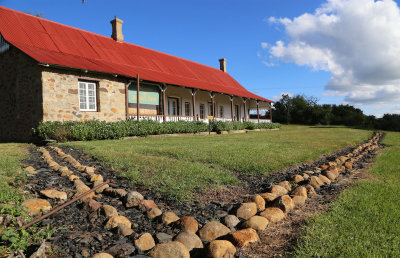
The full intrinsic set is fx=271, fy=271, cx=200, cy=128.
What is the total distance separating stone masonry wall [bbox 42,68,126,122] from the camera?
10430 mm

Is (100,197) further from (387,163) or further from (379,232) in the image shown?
(387,163)

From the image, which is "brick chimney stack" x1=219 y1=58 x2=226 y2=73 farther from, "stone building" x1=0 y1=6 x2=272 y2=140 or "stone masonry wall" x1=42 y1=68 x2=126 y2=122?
"stone masonry wall" x1=42 y1=68 x2=126 y2=122

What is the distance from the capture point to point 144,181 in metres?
3.92

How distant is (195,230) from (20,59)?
40.8 feet

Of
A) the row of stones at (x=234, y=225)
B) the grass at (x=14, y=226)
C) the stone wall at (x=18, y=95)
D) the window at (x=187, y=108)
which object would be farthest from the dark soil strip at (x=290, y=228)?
the window at (x=187, y=108)

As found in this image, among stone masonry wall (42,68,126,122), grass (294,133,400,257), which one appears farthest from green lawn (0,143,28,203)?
stone masonry wall (42,68,126,122)

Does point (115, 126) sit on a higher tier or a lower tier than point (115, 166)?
higher

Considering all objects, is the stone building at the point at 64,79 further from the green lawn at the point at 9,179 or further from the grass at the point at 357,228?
the grass at the point at 357,228

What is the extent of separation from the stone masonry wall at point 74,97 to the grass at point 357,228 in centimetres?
1046

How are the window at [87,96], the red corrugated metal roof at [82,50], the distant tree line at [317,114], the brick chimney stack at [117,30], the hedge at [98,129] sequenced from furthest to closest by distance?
1. the distant tree line at [317,114]
2. the brick chimney stack at [117,30]
3. the red corrugated metal roof at [82,50]
4. the window at [87,96]
5. the hedge at [98,129]

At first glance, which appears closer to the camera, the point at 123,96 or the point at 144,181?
the point at 144,181

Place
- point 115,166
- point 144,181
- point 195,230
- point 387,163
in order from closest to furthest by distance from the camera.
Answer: point 195,230, point 144,181, point 115,166, point 387,163

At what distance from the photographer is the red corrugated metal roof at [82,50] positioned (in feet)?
39.9

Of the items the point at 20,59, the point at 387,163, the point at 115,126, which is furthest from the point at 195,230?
the point at 20,59
